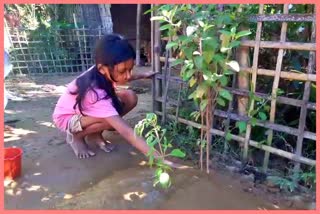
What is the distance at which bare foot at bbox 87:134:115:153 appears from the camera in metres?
2.96

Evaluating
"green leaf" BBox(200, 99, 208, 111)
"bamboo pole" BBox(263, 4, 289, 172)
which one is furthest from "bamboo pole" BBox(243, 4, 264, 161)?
"green leaf" BBox(200, 99, 208, 111)

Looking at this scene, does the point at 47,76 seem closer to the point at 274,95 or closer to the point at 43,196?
the point at 43,196

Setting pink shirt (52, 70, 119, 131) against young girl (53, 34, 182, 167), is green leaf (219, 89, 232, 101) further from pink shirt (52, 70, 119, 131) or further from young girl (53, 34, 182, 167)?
pink shirt (52, 70, 119, 131)

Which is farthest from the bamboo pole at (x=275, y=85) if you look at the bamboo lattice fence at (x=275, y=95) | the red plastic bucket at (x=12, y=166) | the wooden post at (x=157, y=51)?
the red plastic bucket at (x=12, y=166)

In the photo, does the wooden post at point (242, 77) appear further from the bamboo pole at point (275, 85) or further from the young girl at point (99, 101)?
the young girl at point (99, 101)

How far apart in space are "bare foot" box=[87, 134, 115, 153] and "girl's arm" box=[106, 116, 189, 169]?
44cm

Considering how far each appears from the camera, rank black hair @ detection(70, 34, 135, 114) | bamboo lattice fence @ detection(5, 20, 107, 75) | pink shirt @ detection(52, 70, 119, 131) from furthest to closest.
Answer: bamboo lattice fence @ detection(5, 20, 107, 75)
pink shirt @ detection(52, 70, 119, 131)
black hair @ detection(70, 34, 135, 114)

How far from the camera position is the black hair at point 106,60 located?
253 centimetres

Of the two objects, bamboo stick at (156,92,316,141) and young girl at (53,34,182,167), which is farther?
young girl at (53,34,182,167)

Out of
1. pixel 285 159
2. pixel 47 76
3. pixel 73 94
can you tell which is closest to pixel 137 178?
pixel 73 94

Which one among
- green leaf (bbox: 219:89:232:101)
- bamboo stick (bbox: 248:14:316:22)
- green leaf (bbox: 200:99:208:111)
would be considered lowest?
green leaf (bbox: 200:99:208:111)

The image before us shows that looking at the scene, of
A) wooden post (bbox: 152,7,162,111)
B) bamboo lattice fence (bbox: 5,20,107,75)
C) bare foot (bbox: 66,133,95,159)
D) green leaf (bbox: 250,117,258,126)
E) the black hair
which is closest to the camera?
green leaf (bbox: 250,117,258,126)

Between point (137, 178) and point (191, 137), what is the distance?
669 mm

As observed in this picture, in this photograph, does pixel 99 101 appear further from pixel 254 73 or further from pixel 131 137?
pixel 254 73
